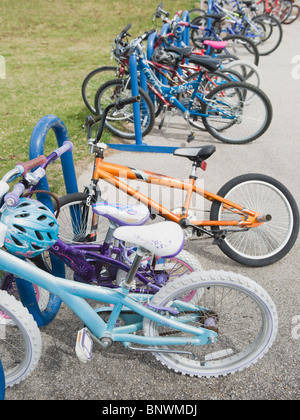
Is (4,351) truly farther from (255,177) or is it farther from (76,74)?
(76,74)

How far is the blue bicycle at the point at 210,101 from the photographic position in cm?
492

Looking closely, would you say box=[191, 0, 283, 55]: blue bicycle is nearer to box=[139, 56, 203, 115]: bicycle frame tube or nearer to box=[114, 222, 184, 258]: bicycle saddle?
box=[139, 56, 203, 115]: bicycle frame tube

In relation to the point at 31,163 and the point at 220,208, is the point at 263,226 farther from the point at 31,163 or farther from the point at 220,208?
the point at 31,163

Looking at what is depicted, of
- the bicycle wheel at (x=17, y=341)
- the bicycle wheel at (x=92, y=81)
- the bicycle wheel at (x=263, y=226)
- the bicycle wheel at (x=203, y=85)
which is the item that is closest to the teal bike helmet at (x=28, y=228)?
the bicycle wheel at (x=17, y=341)

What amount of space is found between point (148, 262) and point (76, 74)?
6.50 metres

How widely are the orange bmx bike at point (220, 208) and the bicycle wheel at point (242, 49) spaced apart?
541cm

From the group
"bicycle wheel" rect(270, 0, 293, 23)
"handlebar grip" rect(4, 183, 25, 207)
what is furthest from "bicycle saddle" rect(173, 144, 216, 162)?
"bicycle wheel" rect(270, 0, 293, 23)

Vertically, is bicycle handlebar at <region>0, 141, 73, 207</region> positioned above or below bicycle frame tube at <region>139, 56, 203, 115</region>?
above

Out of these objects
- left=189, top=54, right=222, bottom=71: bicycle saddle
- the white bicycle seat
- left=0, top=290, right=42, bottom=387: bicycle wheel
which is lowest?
left=0, top=290, right=42, bottom=387: bicycle wheel

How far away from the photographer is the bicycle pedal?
7.27ft

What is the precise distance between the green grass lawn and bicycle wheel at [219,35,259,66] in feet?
9.05

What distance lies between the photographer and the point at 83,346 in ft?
7.30

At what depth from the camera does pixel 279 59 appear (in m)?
8.71

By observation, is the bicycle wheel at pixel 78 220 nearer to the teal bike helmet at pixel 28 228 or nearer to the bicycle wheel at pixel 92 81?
the teal bike helmet at pixel 28 228
